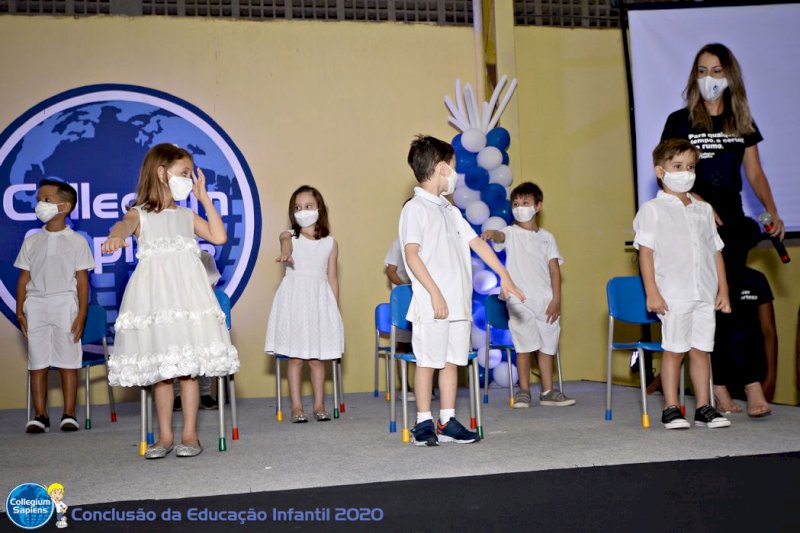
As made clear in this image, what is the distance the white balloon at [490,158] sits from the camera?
247 inches

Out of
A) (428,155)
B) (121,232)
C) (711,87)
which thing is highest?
(711,87)

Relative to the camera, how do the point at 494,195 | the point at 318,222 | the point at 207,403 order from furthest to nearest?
1. the point at 494,195
2. the point at 207,403
3. the point at 318,222

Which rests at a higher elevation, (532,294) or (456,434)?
(532,294)

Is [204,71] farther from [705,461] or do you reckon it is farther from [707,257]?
[705,461]

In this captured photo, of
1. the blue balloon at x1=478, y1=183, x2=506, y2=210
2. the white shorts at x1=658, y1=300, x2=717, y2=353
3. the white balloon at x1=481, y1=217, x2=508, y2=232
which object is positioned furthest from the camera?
the blue balloon at x1=478, y1=183, x2=506, y2=210

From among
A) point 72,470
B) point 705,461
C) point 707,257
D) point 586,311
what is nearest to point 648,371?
point 586,311

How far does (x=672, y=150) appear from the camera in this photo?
13.5 feet

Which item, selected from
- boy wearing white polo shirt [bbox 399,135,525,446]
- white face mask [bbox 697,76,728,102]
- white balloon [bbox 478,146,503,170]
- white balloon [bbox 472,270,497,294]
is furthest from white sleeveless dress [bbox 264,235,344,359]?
white face mask [bbox 697,76,728,102]

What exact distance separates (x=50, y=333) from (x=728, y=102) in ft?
13.4

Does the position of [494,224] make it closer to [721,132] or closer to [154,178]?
[721,132]

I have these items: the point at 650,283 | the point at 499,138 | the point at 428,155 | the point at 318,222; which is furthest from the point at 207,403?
the point at 650,283

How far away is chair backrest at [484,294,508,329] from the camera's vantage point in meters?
5.40

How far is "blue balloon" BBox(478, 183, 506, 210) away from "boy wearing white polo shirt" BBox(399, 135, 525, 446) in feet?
7.64

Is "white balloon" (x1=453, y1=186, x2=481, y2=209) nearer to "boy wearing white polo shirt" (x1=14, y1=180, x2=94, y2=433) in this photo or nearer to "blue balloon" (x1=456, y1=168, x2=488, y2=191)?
"blue balloon" (x1=456, y1=168, x2=488, y2=191)
